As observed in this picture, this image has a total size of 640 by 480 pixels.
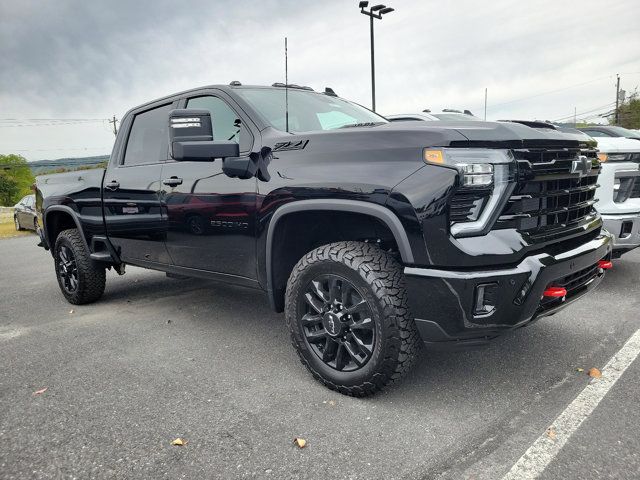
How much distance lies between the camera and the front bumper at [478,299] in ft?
7.61

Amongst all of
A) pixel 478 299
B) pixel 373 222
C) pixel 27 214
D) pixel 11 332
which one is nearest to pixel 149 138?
pixel 11 332

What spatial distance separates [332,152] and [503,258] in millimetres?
1064

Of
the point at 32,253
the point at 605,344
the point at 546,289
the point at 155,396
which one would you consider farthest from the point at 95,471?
the point at 32,253

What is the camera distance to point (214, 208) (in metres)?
3.41

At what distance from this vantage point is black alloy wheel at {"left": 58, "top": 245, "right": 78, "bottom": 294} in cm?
512

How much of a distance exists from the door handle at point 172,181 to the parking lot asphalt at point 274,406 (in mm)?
1222

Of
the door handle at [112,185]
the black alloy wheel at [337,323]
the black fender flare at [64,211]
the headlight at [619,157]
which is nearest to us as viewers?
the black alloy wheel at [337,323]

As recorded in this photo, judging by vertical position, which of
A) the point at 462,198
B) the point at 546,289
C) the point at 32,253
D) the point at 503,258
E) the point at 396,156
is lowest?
the point at 32,253

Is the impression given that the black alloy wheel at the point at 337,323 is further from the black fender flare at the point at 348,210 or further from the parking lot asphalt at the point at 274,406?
the black fender flare at the point at 348,210

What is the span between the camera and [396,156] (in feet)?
8.16

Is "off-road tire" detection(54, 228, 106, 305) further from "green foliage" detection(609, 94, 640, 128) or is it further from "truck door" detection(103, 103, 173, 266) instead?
"green foliage" detection(609, 94, 640, 128)

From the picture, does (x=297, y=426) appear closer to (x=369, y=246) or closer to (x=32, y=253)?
(x=369, y=246)

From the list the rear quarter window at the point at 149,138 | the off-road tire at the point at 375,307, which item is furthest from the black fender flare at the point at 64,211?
the off-road tire at the point at 375,307

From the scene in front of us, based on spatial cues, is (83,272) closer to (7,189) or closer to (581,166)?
(581,166)
